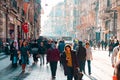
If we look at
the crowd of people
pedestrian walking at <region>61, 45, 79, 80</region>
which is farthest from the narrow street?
pedestrian walking at <region>61, 45, 79, 80</region>

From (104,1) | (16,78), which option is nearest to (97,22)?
(104,1)

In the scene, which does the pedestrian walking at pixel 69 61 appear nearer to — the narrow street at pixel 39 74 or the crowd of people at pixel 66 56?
A: the crowd of people at pixel 66 56

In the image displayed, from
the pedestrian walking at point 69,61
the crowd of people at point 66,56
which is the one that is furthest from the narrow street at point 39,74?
the pedestrian walking at point 69,61

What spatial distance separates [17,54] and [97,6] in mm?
63161

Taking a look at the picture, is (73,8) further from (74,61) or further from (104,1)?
(74,61)

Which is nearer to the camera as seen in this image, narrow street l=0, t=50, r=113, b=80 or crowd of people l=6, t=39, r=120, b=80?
crowd of people l=6, t=39, r=120, b=80

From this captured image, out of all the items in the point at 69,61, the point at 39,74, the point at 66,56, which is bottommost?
the point at 39,74

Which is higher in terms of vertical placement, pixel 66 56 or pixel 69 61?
pixel 66 56

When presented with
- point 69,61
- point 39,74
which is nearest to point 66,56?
point 69,61

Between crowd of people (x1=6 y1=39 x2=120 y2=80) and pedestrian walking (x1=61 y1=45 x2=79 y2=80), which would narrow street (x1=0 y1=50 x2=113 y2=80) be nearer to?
crowd of people (x1=6 y1=39 x2=120 y2=80)

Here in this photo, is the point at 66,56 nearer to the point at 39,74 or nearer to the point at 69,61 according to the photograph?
the point at 69,61

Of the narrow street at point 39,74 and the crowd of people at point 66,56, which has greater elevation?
the crowd of people at point 66,56

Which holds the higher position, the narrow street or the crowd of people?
the crowd of people

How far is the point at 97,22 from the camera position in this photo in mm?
81875
